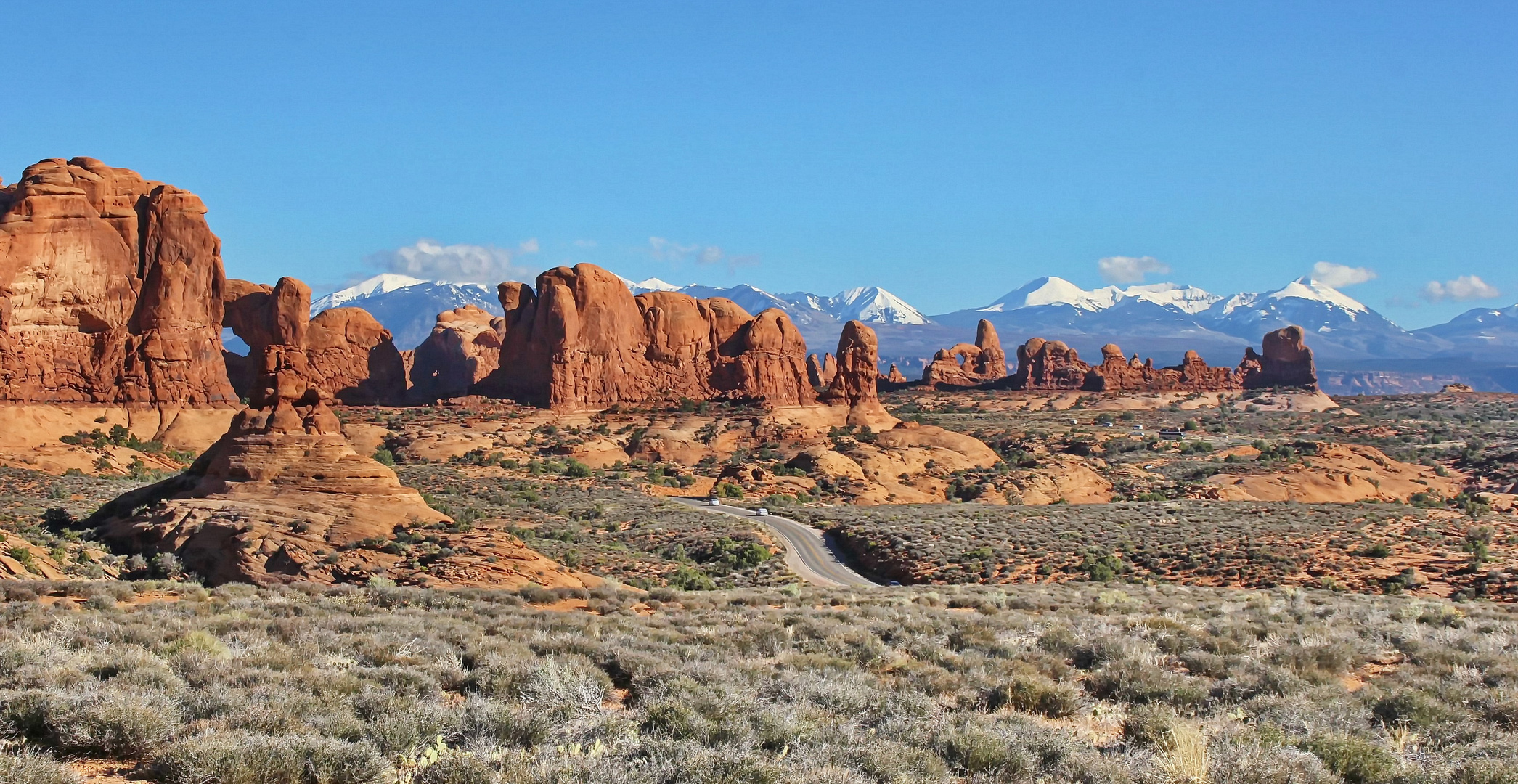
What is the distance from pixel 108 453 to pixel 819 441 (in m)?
40.8

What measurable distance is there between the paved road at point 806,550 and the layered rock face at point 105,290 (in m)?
29.1

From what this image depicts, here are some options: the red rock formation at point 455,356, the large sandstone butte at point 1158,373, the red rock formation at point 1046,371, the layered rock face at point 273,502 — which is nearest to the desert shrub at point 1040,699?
the layered rock face at point 273,502

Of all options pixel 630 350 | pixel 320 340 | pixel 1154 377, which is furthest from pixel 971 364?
pixel 320 340

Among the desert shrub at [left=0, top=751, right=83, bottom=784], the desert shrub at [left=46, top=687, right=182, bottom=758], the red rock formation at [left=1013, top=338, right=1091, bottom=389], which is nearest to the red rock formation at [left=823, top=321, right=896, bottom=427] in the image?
the red rock formation at [left=1013, top=338, right=1091, bottom=389]

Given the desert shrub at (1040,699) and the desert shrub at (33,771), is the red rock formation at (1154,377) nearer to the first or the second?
the desert shrub at (1040,699)

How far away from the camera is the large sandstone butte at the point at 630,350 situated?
273ft

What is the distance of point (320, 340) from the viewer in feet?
301

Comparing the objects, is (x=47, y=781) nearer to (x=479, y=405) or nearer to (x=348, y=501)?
(x=348, y=501)

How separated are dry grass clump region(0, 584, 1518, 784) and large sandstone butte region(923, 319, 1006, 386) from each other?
119007 mm

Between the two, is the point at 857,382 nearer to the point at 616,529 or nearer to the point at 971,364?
the point at 616,529

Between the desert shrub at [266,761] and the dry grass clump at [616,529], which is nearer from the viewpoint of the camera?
the desert shrub at [266,761]

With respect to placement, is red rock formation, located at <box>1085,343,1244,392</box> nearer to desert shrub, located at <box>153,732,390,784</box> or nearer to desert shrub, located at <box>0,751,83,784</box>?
desert shrub, located at <box>153,732,390,784</box>

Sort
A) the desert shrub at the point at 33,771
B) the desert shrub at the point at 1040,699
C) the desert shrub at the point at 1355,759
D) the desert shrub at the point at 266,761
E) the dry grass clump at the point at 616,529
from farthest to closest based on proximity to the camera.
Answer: the dry grass clump at the point at 616,529, the desert shrub at the point at 1040,699, the desert shrub at the point at 1355,759, the desert shrub at the point at 266,761, the desert shrub at the point at 33,771

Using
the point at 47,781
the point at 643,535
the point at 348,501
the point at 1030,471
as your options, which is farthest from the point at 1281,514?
the point at 47,781
